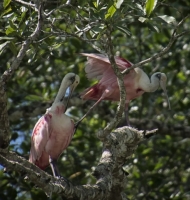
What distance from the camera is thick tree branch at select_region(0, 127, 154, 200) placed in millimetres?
4500

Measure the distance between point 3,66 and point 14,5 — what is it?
68.3 inches

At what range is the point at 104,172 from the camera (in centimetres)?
542

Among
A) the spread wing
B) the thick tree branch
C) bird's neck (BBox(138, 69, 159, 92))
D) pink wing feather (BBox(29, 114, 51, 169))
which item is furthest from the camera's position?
bird's neck (BBox(138, 69, 159, 92))

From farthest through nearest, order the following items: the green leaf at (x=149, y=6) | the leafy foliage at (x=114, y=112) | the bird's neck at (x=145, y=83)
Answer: the leafy foliage at (x=114, y=112), the bird's neck at (x=145, y=83), the green leaf at (x=149, y=6)

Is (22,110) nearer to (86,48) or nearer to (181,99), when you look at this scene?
(86,48)

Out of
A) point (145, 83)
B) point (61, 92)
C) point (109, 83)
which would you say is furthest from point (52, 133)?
point (145, 83)

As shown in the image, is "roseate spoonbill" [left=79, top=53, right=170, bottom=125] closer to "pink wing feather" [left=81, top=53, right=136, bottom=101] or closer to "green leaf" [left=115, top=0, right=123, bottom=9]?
"pink wing feather" [left=81, top=53, right=136, bottom=101]

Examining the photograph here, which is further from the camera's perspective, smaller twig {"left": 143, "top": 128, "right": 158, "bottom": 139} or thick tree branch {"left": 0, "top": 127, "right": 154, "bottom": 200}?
smaller twig {"left": 143, "top": 128, "right": 158, "bottom": 139}

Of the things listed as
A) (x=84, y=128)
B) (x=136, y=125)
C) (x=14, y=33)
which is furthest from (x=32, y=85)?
(x=14, y=33)

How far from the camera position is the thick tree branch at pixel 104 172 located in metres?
4.50

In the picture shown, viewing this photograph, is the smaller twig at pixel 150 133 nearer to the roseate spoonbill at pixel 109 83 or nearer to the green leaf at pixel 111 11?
the green leaf at pixel 111 11

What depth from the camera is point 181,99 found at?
8.46m

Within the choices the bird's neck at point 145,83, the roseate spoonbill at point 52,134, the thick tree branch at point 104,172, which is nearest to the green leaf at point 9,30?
the thick tree branch at point 104,172

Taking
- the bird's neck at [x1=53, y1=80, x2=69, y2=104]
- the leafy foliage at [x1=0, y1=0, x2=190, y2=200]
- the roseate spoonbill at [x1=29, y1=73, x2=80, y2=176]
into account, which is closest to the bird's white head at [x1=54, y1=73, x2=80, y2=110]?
the bird's neck at [x1=53, y1=80, x2=69, y2=104]
